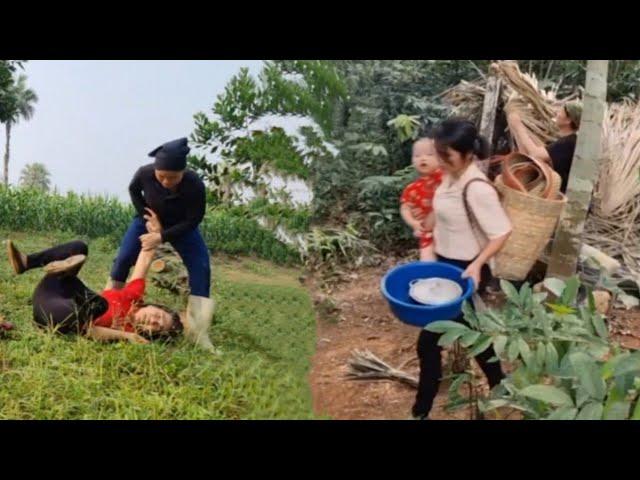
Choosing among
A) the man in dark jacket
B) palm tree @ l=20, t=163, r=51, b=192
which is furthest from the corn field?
the man in dark jacket

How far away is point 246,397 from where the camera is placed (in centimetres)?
288

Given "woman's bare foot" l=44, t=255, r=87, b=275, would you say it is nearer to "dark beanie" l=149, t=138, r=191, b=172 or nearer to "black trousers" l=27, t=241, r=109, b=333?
"black trousers" l=27, t=241, r=109, b=333

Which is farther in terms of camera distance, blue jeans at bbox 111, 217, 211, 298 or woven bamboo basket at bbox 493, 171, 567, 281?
blue jeans at bbox 111, 217, 211, 298

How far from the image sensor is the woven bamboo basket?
288cm

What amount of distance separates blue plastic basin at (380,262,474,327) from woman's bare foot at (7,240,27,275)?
1254 mm

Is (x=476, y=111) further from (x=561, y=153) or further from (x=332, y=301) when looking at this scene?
(x=332, y=301)

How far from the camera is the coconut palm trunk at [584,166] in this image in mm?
2980

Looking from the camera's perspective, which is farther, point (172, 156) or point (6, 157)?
point (6, 157)

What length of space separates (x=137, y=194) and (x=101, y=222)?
19cm

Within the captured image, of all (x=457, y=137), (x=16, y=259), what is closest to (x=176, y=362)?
(x=16, y=259)

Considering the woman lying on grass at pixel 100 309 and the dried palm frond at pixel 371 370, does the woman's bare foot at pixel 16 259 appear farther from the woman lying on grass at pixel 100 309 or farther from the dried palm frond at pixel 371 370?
the dried palm frond at pixel 371 370

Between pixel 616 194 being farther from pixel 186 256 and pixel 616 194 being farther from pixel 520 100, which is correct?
pixel 186 256

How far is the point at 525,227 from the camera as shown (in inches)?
114

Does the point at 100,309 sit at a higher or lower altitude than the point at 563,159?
lower
